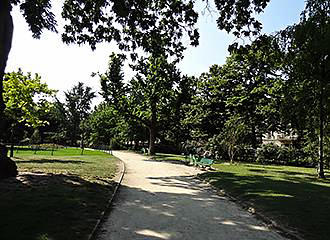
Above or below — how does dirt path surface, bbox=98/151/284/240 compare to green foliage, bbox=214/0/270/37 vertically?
below

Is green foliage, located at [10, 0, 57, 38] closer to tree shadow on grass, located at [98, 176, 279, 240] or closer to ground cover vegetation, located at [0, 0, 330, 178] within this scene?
ground cover vegetation, located at [0, 0, 330, 178]

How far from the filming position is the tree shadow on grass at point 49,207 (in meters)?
5.38

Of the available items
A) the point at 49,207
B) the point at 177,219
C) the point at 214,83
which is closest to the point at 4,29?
the point at 49,207

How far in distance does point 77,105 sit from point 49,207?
8920cm

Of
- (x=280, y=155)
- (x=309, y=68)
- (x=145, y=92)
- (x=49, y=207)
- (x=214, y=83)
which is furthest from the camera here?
(x=214, y=83)

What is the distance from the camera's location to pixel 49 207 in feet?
23.5

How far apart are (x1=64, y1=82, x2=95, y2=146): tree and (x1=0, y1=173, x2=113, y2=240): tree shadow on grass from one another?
253 feet

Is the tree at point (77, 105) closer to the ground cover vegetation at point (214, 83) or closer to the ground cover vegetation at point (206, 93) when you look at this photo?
the ground cover vegetation at point (214, 83)

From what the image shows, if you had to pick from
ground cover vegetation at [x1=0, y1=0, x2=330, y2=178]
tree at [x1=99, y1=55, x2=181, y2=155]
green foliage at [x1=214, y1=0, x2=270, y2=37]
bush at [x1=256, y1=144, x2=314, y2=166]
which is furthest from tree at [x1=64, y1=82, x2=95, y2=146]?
green foliage at [x1=214, y1=0, x2=270, y2=37]

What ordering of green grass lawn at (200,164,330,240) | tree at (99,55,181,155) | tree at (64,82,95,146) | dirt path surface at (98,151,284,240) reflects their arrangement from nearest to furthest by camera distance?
dirt path surface at (98,151,284,240) < green grass lawn at (200,164,330,240) < tree at (99,55,181,155) < tree at (64,82,95,146)

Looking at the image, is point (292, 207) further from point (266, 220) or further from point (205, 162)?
point (205, 162)

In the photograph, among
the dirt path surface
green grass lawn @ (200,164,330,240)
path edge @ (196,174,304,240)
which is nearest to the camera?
the dirt path surface

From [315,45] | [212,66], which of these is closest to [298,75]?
[315,45]

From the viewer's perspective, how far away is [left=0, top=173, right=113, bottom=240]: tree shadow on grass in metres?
5.38
